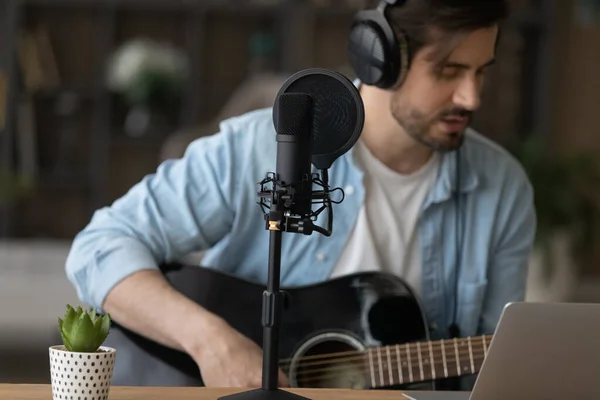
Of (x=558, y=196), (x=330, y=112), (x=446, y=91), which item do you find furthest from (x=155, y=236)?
(x=558, y=196)

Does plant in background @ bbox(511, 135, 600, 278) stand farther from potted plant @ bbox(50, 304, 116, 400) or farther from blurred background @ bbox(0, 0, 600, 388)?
potted plant @ bbox(50, 304, 116, 400)

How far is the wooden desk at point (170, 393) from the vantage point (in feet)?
3.76

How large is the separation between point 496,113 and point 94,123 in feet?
6.45

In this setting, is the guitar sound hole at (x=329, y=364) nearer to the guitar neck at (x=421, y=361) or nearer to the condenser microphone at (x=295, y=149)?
the guitar neck at (x=421, y=361)

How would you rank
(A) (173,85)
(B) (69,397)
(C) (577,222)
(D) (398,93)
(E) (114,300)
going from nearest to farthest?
(B) (69,397), (E) (114,300), (D) (398,93), (C) (577,222), (A) (173,85)

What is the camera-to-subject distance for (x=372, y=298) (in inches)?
66.1

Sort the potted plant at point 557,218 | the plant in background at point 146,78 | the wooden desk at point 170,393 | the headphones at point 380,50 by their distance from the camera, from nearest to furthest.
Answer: the wooden desk at point 170,393 → the headphones at point 380,50 → the potted plant at point 557,218 → the plant in background at point 146,78

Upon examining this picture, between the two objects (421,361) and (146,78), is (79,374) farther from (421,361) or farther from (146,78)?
(146,78)

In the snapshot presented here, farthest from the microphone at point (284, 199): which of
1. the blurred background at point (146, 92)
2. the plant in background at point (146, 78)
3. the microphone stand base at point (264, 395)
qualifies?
the plant in background at point (146, 78)

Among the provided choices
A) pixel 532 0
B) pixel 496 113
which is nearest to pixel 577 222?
pixel 496 113

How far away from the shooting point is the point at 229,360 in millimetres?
1482

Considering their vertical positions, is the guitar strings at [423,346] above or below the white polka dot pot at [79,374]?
below

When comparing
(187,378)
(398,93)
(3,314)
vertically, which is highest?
(398,93)

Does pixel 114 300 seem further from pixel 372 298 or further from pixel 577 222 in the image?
pixel 577 222
